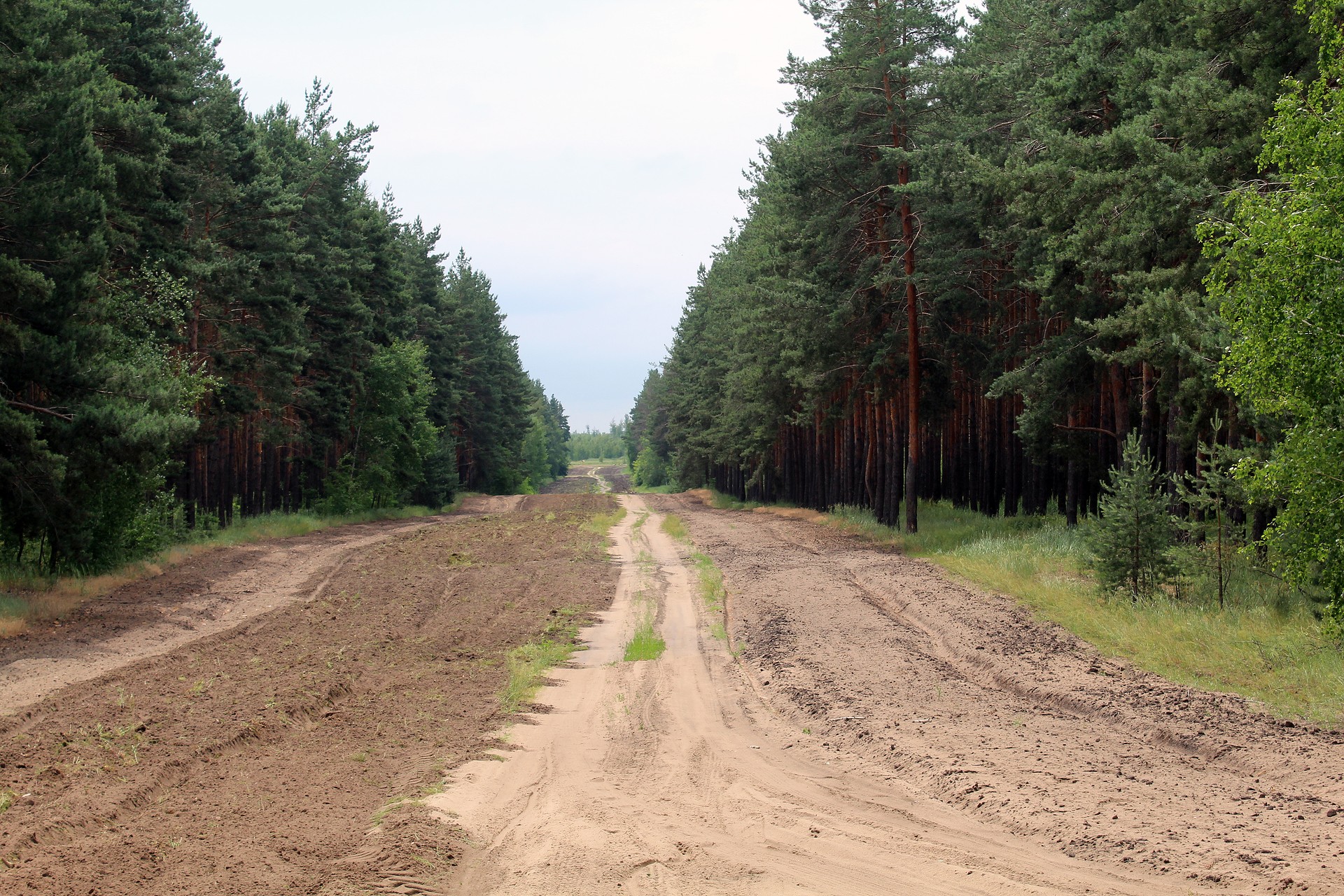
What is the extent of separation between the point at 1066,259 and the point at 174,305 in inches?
779

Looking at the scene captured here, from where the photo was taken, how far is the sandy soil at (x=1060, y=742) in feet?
18.1

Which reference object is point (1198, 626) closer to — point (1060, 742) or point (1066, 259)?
point (1060, 742)

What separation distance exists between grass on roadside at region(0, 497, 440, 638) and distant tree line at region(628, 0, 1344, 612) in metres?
16.6

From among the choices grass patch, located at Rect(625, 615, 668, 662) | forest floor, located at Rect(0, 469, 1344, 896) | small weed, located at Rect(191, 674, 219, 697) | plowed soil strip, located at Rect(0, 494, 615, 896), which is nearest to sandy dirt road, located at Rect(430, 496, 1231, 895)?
forest floor, located at Rect(0, 469, 1344, 896)

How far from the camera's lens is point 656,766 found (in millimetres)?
7477

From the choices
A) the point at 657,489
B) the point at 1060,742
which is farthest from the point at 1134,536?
the point at 657,489

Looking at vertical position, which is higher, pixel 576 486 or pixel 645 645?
pixel 645 645

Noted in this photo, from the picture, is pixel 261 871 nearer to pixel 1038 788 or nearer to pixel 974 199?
pixel 1038 788

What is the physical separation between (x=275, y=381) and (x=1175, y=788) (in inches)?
1196

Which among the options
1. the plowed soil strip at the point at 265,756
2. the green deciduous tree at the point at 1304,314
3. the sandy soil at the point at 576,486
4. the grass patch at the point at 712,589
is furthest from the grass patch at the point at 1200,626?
the sandy soil at the point at 576,486

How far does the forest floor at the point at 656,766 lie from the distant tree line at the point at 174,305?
14.9 ft

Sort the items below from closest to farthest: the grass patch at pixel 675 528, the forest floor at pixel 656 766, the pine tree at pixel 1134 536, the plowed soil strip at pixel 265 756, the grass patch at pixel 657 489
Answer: the plowed soil strip at pixel 265 756
the forest floor at pixel 656 766
the pine tree at pixel 1134 536
the grass patch at pixel 675 528
the grass patch at pixel 657 489

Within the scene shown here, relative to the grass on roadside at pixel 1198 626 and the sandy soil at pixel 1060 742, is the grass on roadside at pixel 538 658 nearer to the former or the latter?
the sandy soil at pixel 1060 742

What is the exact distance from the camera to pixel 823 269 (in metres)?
26.7
